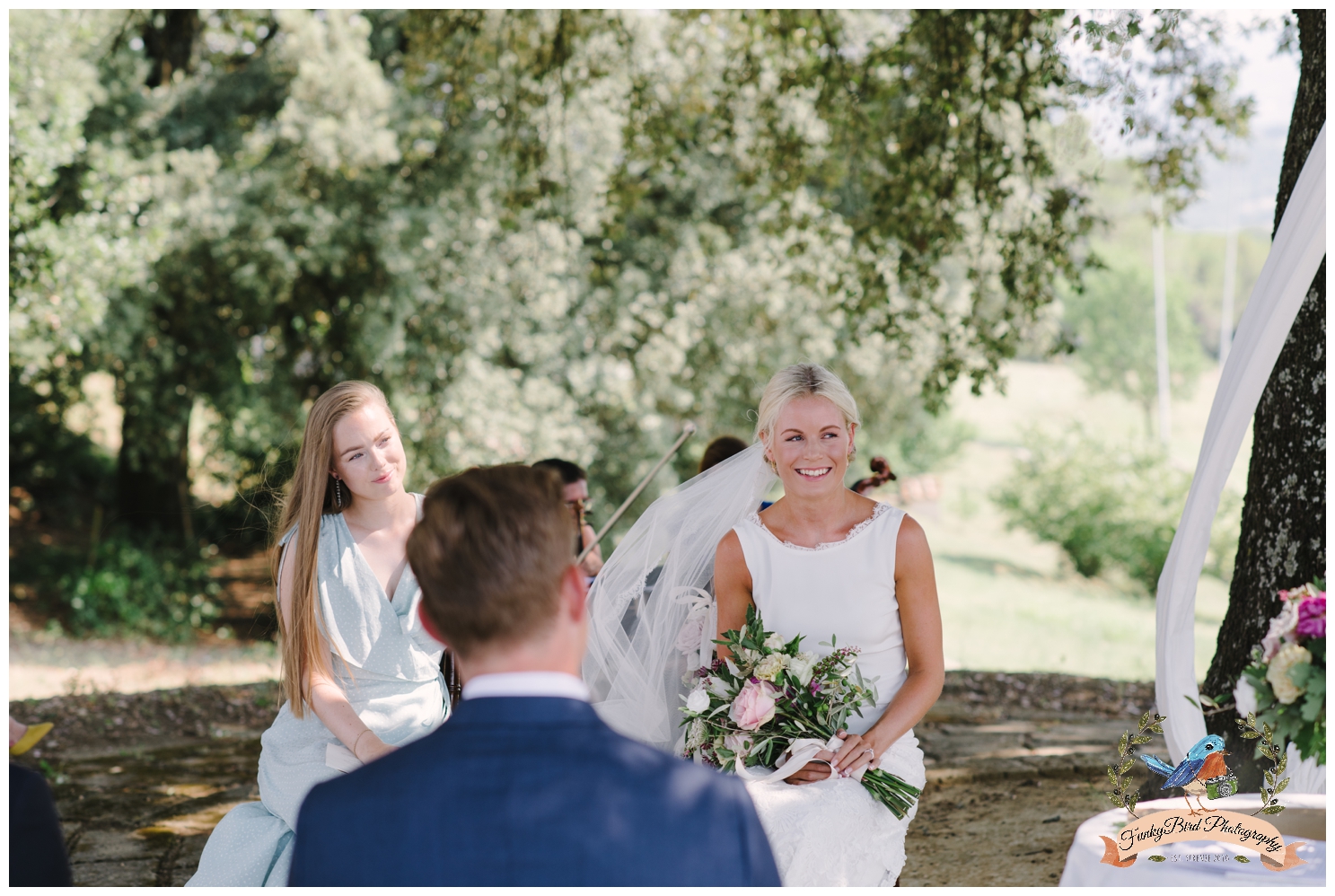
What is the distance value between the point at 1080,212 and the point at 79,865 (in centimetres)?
670

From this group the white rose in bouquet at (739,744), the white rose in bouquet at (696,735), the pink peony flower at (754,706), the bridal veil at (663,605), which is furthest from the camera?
the bridal veil at (663,605)

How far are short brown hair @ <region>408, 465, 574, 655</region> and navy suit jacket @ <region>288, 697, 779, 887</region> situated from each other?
11 centimetres

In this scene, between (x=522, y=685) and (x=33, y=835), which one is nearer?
(x=522, y=685)

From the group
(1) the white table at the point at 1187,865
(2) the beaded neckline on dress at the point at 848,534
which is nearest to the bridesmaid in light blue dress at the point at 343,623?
(2) the beaded neckline on dress at the point at 848,534

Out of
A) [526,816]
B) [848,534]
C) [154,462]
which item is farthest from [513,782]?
[154,462]

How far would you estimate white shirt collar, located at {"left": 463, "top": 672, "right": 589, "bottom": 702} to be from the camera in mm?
1460

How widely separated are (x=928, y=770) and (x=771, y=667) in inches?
114

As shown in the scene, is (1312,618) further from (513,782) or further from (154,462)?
(154,462)

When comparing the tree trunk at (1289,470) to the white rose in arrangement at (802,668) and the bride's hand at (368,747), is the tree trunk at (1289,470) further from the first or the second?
the bride's hand at (368,747)

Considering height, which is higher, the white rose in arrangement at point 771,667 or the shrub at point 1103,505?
the white rose in arrangement at point 771,667

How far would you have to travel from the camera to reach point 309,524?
3230 mm

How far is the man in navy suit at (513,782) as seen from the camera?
4.57 ft

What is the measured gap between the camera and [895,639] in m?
3.40

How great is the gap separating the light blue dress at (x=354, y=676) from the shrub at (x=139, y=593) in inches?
428
